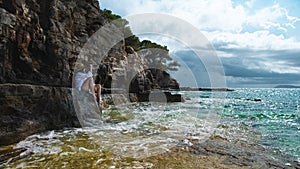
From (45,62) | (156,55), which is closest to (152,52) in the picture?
(156,55)

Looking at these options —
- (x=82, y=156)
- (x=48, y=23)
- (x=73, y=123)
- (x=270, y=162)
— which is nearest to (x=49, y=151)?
(x=82, y=156)

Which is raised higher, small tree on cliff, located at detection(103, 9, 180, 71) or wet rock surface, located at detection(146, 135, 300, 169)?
small tree on cliff, located at detection(103, 9, 180, 71)

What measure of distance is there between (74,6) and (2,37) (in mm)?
8760

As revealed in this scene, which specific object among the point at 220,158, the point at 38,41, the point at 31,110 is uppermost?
the point at 38,41

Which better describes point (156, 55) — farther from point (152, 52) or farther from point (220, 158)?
point (220, 158)

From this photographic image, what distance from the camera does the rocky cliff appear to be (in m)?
5.88

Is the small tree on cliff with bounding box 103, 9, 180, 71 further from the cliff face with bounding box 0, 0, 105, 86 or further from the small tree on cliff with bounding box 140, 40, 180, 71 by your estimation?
the cliff face with bounding box 0, 0, 105, 86

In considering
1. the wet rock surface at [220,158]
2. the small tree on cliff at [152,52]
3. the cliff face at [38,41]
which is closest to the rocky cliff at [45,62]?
the cliff face at [38,41]

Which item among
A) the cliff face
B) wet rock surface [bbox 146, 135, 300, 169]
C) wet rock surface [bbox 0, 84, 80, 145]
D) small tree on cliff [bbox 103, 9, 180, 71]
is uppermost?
small tree on cliff [bbox 103, 9, 180, 71]

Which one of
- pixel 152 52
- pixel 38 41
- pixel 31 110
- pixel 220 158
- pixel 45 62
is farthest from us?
pixel 152 52

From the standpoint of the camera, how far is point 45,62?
14.0m

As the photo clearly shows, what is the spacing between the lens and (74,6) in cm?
1848

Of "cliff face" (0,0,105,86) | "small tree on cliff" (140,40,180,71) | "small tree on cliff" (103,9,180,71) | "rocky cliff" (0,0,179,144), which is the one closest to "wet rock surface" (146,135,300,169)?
"rocky cliff" (0,0,179,144)

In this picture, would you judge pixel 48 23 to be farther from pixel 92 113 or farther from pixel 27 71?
pixel 92 113
